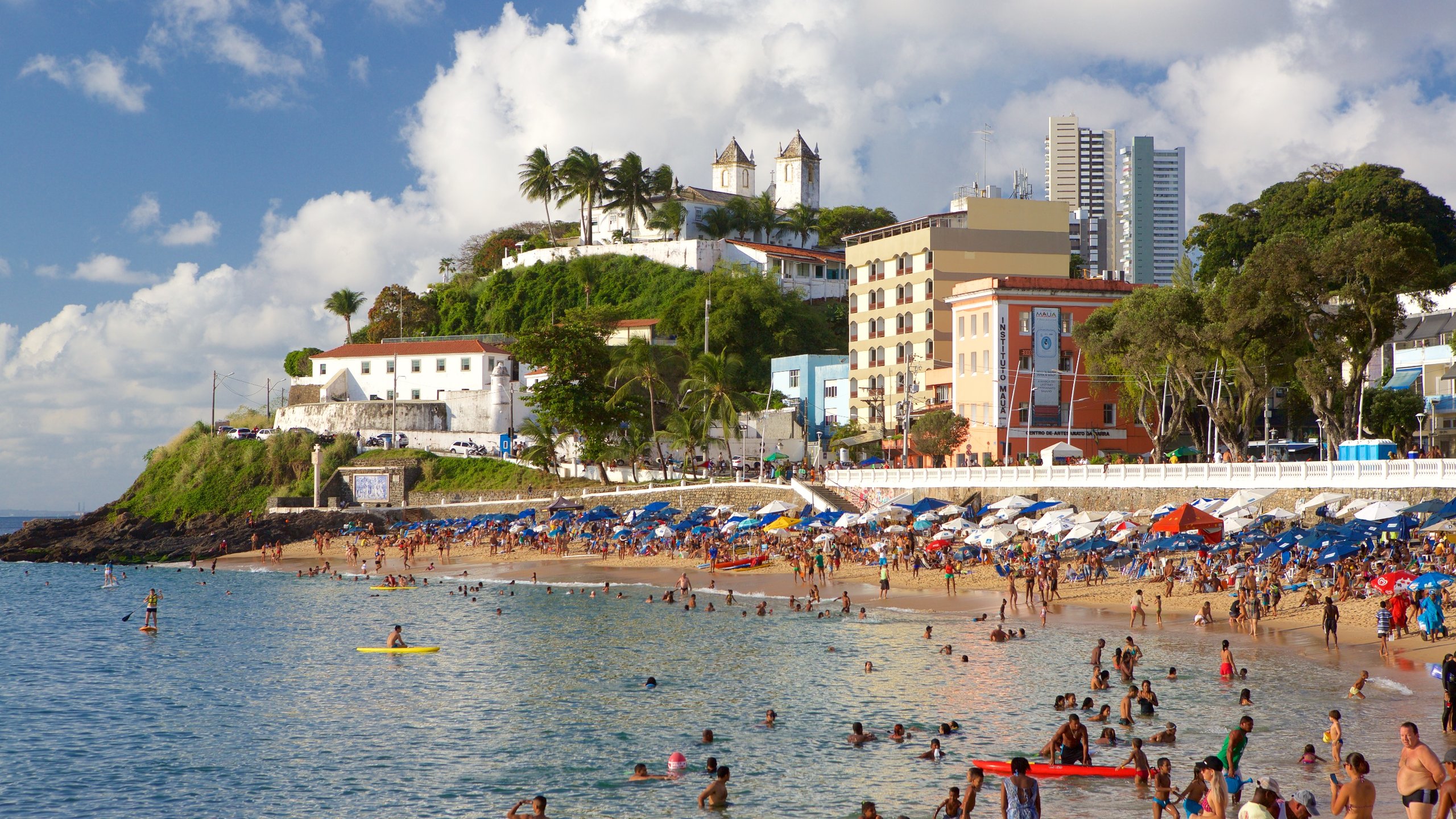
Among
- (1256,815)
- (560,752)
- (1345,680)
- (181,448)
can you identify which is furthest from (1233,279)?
(181,448)

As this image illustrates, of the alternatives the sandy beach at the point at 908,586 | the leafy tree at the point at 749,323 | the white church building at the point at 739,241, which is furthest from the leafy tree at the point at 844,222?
the sandy beach at the point at 908,586

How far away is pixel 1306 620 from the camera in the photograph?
1217 inches

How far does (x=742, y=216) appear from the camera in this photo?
106 metres

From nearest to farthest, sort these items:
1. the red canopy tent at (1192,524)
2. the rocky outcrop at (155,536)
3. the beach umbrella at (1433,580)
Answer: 1. the beach umbrella at (1433,580)
2. the red canopy tent at (1192,524)
3. the rocky outcrop at (155,536)

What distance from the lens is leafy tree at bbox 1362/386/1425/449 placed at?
54.4 meters

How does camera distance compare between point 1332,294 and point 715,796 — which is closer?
point 715,796

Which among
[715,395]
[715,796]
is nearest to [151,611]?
[715,796]

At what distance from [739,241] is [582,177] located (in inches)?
543

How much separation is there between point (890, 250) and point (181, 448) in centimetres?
5102

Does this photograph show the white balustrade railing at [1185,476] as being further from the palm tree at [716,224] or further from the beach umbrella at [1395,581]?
the palm tree at [716,224]

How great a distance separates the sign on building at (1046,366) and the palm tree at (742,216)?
46695 mm

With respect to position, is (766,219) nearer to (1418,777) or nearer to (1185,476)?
(1185,476)

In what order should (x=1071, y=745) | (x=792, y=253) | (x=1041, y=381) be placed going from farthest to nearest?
(x=792, y=253)
(x=1041, y=381)
(x=1071, y=745)

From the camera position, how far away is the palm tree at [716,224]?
104188mm
